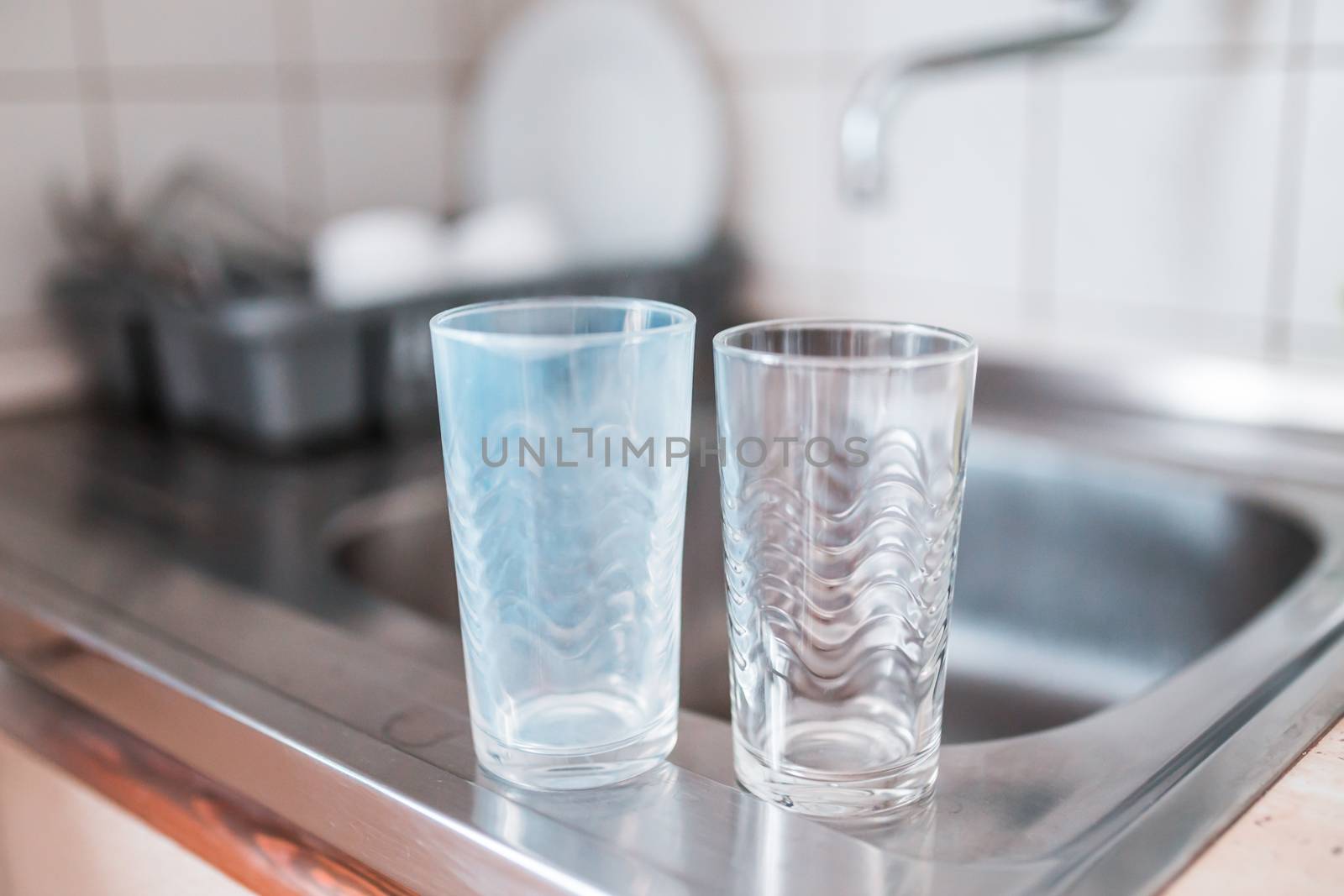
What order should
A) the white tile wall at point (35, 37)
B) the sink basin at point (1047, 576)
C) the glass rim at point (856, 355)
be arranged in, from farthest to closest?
the white tile wall at point (35, 37)
the sink basin at point (1047, 576)
the glass rim at point (856, 355)

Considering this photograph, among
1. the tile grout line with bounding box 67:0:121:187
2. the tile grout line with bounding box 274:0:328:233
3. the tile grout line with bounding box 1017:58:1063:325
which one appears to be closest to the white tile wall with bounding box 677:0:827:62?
the tile grout line with bounding box 1017:58:1063:325

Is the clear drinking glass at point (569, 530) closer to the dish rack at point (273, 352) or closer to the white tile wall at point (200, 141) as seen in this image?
the dish rack at point (273, 352)

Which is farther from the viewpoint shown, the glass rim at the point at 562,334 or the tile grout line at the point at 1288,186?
the tile grout line at the point at 1288,186

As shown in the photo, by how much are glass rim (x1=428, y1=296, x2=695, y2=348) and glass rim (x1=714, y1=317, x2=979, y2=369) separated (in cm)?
1

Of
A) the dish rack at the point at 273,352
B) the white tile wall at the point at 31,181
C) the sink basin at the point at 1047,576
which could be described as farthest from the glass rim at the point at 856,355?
the white tile wall at the point at 31,181

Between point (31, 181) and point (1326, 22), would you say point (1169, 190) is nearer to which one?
point (1326, 22)

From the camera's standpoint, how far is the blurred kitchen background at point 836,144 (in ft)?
2.68

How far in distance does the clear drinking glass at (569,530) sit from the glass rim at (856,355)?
18 mm

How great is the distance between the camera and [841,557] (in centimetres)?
34

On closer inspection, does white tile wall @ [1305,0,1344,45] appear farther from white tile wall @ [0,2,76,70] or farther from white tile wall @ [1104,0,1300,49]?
white tile wall @ [0,2,76,70]

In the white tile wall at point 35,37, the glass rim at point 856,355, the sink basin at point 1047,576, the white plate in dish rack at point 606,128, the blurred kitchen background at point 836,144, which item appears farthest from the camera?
the white plate in dish rack at point 606,128

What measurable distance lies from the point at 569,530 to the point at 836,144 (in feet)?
2.43

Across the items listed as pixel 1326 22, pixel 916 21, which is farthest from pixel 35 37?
pixel 1326 22

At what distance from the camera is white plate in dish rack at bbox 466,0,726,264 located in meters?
1.06
